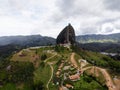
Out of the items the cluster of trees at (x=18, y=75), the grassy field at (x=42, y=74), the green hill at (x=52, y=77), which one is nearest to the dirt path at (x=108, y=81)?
the green hill at (x=52, y=77)

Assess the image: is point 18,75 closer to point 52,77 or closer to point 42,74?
point 42,74

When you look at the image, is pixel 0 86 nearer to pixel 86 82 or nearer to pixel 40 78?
pixel 40 78

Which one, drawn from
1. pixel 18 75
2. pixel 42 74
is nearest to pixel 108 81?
pixel 42 74

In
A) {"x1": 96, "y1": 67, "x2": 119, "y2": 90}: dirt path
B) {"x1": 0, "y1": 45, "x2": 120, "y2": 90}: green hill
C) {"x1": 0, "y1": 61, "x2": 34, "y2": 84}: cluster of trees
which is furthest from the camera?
{"x1": 0, "y1": 61, "x2": 34, "y2": 84}: cluster of trees

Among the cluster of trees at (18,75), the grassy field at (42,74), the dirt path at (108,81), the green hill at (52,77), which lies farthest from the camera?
the cluster of trees at (18,75)

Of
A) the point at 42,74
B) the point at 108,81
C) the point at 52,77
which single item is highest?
the point at 42,74

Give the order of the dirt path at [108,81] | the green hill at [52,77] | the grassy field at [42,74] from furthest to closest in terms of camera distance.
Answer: the grassy field at [42,74]
the dirt path at [108,81]
the green hill at [52,77]

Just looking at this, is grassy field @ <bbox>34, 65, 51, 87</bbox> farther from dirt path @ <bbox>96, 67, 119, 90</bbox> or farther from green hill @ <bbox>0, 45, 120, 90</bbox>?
dirt path @ <bbox>96, 67, 119, 90</bbox>

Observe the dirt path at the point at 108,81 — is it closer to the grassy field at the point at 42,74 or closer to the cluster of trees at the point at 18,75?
the grassy field at the point at 42,74

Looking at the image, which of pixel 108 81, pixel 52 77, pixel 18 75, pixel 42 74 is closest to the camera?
pixel 108 81

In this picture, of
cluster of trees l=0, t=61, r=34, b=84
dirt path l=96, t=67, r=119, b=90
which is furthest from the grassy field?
dirt path l=96, t=67, r=119, b=90

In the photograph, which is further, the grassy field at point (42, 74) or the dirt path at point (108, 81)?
the grassy field at point (42, 74)
